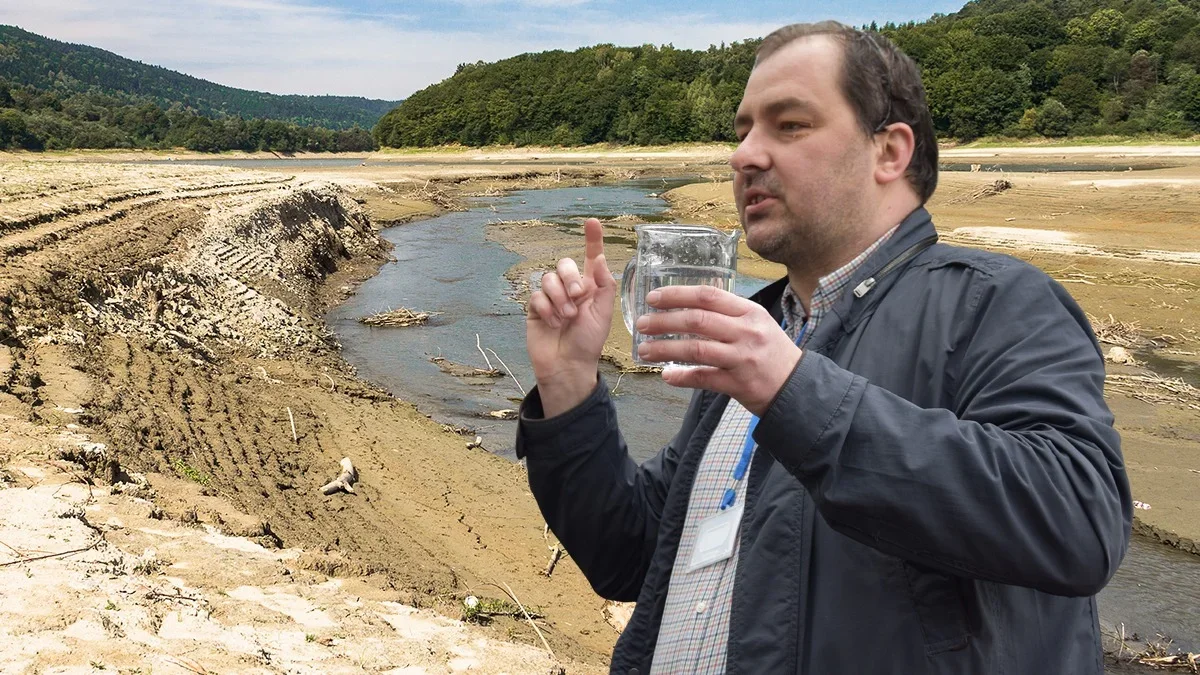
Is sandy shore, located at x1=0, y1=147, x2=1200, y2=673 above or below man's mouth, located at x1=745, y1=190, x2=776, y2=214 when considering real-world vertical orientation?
below

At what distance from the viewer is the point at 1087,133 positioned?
194ft

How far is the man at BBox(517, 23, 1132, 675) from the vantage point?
3.79 ft

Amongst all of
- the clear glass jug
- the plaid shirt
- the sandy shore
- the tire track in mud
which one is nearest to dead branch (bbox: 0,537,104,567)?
the sandy shore

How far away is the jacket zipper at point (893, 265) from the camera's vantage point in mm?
1526

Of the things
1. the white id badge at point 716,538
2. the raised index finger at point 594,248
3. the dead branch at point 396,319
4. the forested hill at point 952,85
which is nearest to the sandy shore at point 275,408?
the dead branch at point 396,319

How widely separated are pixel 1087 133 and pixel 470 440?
203ft

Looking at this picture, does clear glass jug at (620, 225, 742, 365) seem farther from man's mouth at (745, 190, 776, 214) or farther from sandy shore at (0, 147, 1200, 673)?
sandy shore at (0, 147, 1200, 673)

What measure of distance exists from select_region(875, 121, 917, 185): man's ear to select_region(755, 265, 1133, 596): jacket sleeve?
58 cm

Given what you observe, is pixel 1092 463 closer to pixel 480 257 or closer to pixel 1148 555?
pixel 1148 555

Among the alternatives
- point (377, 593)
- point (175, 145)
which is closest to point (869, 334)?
point (377, 593)

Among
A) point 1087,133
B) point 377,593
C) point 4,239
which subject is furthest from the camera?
point 1087,133

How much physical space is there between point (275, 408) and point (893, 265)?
24.6ft

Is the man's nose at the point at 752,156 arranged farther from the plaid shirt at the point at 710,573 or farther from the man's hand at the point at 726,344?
the man's hand at the point at 726,344

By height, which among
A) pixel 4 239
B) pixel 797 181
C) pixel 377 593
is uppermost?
pixel 797 181
